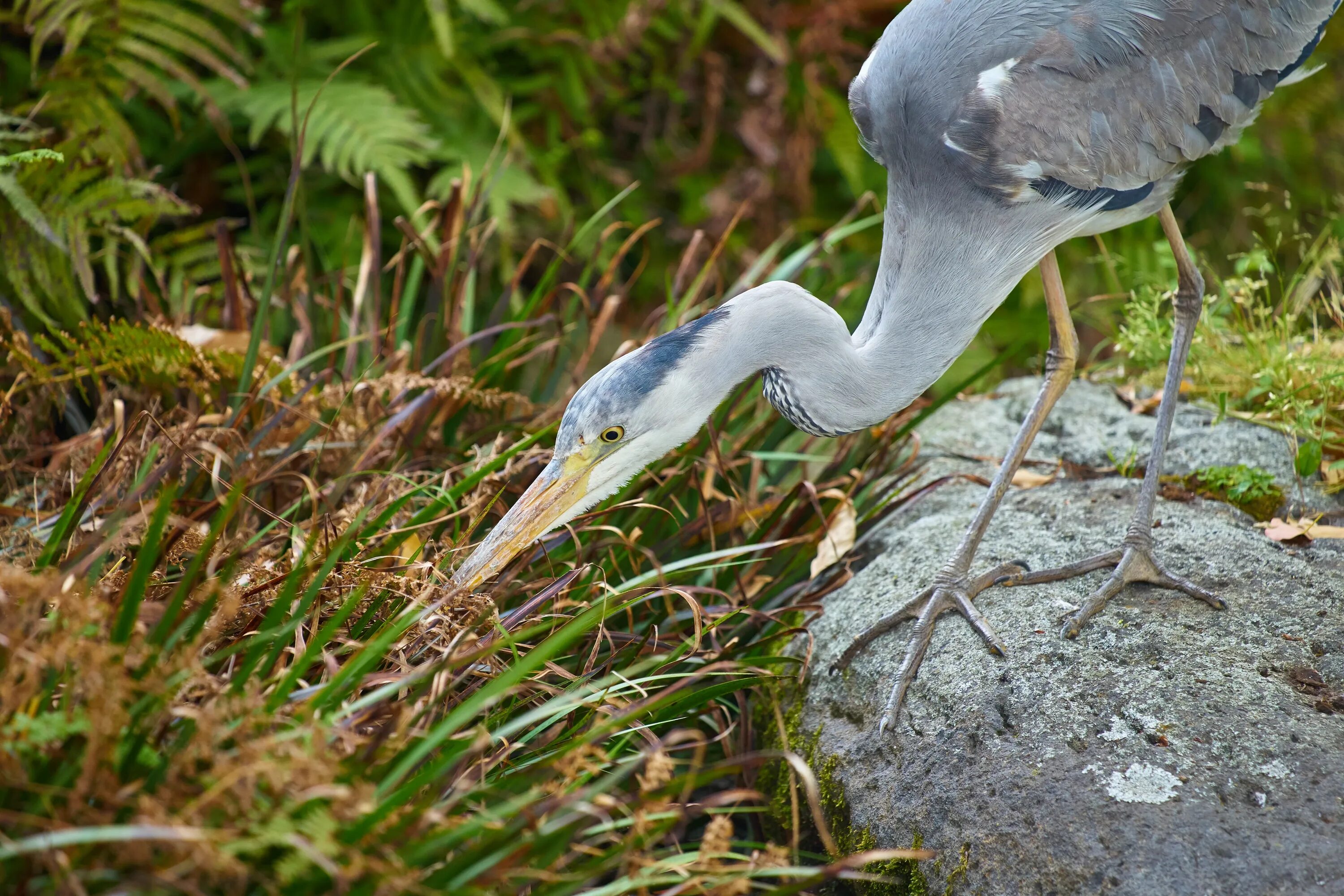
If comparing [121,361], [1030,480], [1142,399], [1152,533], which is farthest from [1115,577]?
[121,361]

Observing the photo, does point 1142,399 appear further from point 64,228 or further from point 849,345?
point 64,228

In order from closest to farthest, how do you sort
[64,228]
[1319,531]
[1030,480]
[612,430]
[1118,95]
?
1. [612,430]
2. [1118,95]
3. [1319,531]
4. [64,228]
5. [1030,480]

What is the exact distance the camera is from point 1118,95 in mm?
2654

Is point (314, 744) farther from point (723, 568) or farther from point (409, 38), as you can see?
point (409, 38)

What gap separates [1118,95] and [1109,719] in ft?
5.16

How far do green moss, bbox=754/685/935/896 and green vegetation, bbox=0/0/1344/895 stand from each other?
1cm

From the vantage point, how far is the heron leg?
257cm

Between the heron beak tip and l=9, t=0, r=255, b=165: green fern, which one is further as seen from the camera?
l=9, t=0, r=255, b=165: green fern

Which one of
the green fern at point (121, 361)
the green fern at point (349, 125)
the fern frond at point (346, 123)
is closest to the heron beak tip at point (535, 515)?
the green fern at point (121, 361)

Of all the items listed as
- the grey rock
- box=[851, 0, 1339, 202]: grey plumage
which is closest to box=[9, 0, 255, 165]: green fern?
box=[851, 0, 1339, 202]: grey plumage

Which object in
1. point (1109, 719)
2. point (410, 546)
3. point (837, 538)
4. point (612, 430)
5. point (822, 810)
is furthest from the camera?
point (837, 538)

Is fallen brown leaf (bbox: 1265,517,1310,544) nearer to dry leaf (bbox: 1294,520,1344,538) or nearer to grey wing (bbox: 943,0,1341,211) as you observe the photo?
dry leaf (bbox: 1294,520,1344,538)

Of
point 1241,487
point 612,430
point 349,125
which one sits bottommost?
point 1241,487

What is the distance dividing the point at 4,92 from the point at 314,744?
3.66 meters
